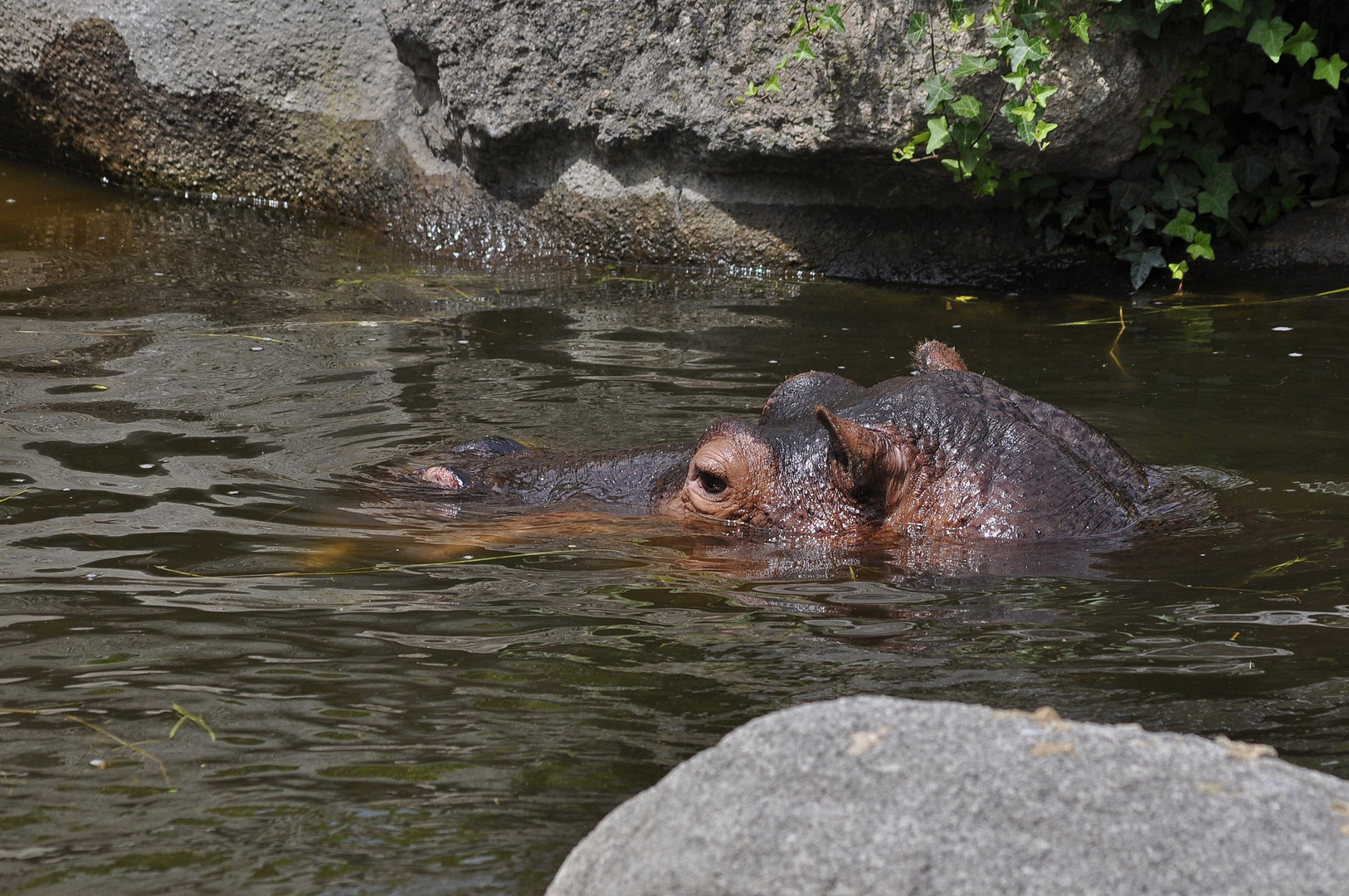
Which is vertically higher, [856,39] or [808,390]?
[856,39]

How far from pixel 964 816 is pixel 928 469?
221 cm

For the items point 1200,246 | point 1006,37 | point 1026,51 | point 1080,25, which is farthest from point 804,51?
point 1200,246

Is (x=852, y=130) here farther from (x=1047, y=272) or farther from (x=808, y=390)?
(x=808, y=390)

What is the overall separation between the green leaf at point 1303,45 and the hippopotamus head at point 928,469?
171 inches

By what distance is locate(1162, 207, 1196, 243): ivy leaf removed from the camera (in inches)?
305

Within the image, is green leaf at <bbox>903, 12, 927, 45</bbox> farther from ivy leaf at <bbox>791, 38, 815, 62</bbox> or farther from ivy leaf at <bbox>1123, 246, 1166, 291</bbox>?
ivy leaf at <bbox>1123, 246, 1166, 291</bbox>

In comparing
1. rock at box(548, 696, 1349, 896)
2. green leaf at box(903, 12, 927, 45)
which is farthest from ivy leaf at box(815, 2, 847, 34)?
rock at box(548, 696, 1349, 896)

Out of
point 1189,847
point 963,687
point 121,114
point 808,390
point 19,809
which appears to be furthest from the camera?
point 121,114

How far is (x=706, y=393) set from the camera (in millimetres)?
6023

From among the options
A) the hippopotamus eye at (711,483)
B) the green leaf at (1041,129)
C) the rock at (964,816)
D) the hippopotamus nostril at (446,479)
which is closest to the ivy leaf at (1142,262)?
the green leaf at (1041,129)

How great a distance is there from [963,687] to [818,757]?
3.66ft

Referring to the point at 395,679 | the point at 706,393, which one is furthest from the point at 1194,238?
the point at 395,679

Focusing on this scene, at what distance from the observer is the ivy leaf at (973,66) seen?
→ 701 centimetres

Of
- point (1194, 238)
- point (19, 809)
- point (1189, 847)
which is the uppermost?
point (1194, 238)
